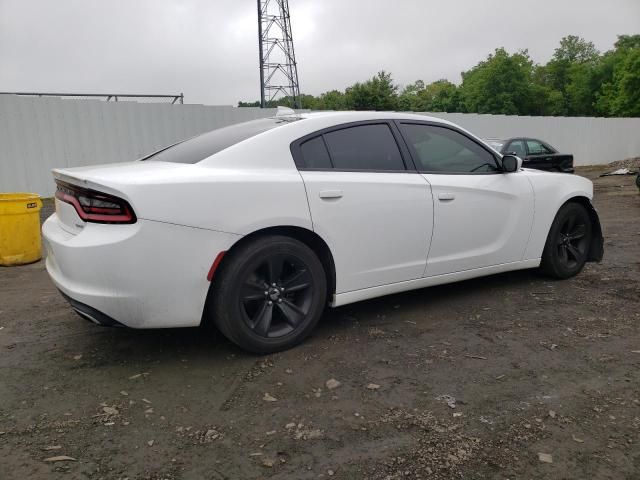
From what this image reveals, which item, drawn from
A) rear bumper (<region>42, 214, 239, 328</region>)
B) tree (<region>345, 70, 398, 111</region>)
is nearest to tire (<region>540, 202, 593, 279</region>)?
rear bumper (<region>42, 214, 239, 328</region>)

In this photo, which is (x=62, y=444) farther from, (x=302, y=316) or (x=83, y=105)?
(x=83, y=105)

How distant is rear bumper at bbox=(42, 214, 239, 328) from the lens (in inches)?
105

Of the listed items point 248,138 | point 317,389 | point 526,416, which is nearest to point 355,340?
point 317,389

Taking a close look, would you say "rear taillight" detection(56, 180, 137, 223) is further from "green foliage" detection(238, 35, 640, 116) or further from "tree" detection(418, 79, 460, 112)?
"tree" detection(418, 79, 460, 112)

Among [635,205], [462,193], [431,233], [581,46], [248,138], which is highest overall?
[581,46]

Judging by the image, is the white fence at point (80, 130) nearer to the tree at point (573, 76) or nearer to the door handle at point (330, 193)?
the door handle at point (330, 193)

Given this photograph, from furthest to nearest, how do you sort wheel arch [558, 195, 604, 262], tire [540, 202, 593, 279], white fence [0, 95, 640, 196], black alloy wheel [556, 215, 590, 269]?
1. white fence [0, 95, 640, 196]
2. wheel arch [558, 195, 604, 262]
3. black alloy wheel [556, 215, 590, 269]
4. tire [540, 202, 593, 279]

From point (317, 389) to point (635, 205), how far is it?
1039 centimetres

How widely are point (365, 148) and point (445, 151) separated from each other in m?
0.81

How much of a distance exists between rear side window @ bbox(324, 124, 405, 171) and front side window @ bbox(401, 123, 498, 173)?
0.20m

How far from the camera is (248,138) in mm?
3271

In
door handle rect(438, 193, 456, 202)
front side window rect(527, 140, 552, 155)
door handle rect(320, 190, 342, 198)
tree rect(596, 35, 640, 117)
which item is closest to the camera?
door handle rect(320, 190, 342, 198)

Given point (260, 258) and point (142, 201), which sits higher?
point (142, 201)

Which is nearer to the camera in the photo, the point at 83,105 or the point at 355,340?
the point at 355,340
